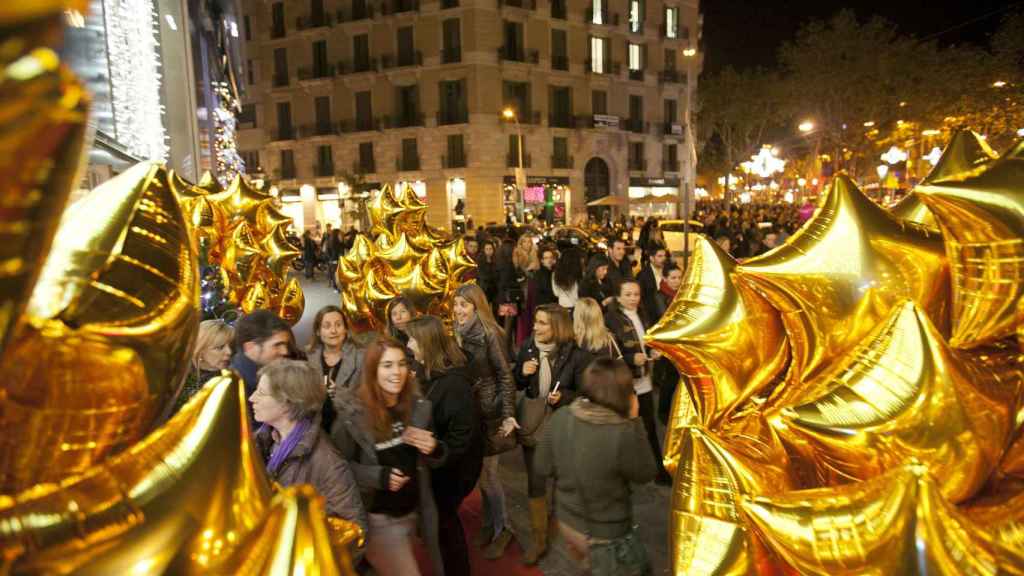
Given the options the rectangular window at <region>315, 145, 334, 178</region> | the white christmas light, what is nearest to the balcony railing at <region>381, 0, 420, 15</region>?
the rectangular window at <region>315, 145, 334, 178</region>

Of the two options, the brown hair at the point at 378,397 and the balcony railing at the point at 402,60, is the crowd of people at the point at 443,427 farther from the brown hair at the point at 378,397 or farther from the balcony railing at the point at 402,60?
the balcony railing at the point at 402,60

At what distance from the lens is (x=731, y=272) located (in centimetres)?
175

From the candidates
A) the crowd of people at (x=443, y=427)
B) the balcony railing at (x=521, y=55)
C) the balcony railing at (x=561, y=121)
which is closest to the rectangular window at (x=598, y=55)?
the balcony railing at (x=561, y=121)

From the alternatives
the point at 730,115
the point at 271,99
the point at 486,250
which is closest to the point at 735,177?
the point at 730,115

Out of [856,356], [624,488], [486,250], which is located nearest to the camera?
[856,356]

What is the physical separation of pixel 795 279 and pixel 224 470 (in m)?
1.25

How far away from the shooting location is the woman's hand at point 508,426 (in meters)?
3.91

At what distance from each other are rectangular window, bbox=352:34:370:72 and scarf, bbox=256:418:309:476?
32625 millimetres

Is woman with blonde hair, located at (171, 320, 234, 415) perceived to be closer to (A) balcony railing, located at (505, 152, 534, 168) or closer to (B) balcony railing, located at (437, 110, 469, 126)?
(B) balcony railing, located at (437, 110, 469, 126)

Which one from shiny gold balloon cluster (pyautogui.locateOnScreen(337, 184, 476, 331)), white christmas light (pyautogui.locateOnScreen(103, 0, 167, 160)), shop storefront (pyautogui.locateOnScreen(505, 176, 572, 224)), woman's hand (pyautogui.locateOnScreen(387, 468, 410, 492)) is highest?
shop storefront (pyautogui.locateOnScreen(505, 176, 572, 224))

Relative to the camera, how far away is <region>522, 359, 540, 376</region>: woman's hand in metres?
4.15

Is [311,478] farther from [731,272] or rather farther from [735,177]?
[735,177]

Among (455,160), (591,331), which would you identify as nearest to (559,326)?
(591,331)

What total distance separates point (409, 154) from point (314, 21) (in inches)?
341
